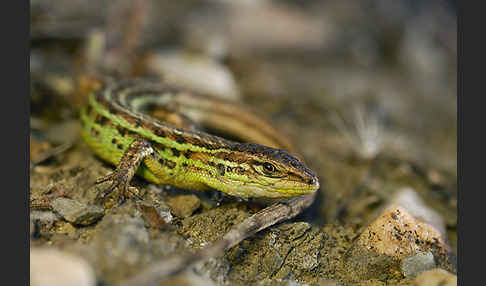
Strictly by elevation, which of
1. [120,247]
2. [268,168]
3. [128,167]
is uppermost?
[268,168]

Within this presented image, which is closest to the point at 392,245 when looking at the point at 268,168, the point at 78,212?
the point at 268,168

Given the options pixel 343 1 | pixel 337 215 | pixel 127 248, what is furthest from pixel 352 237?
pixel 343 1

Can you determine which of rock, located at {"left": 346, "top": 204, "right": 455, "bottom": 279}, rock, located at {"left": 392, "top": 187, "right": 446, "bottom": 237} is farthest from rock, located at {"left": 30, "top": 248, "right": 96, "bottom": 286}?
rock, located at {"left": 392, "top": 187, "right": 446, "bottom": 237}

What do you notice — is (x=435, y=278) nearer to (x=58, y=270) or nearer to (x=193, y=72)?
(x=58, y=270)

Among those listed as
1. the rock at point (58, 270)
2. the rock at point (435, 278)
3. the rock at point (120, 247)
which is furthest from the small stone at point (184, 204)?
the rock at point (435, 278)

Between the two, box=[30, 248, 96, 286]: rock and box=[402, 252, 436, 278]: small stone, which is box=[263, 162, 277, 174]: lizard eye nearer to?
box=[402, 252, 436, 278]: small stone

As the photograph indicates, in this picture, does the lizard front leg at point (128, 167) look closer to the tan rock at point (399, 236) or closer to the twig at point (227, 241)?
the twig at point (227, 241)

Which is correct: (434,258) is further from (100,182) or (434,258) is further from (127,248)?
(100,182)
